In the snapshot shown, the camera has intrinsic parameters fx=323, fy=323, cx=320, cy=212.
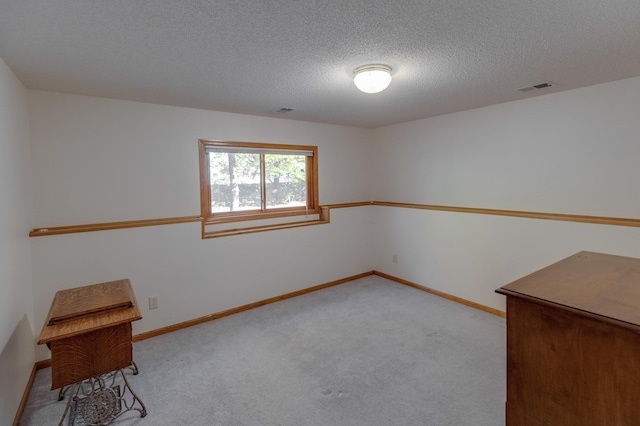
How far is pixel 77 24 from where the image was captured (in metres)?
1.51

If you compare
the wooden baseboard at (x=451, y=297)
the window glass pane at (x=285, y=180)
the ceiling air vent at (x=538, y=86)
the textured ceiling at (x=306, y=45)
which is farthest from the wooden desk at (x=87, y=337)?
the ceiling air vent at (x=538, y=86)

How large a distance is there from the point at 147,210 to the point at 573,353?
3.23 meters

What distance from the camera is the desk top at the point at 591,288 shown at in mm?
1109

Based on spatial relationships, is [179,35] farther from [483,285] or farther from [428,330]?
[483,285]

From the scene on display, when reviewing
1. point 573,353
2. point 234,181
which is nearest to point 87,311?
point 234,181

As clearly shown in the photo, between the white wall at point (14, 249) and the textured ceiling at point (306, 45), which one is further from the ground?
the textured ceiling at point (306, 45)

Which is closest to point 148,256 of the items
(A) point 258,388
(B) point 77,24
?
(A) point 258,388

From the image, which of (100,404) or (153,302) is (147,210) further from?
(100,404)

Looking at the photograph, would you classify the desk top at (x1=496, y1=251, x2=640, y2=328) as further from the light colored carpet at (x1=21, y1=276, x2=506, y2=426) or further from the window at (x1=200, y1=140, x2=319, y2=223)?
the window at (x1=200, y1=140, x2=319, y2=223)

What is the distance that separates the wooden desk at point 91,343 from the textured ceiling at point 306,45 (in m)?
1.51

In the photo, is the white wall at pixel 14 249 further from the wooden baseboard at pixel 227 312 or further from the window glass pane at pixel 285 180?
the window glass pane at pixel 285 180

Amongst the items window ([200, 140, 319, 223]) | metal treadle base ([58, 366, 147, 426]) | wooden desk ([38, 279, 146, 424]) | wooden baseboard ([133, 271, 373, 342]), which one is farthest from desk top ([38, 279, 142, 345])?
window ([200, 140, 319, 223])

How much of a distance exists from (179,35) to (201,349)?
240 centimetres

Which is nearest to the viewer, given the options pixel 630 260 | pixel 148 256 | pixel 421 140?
pixel 630 260
